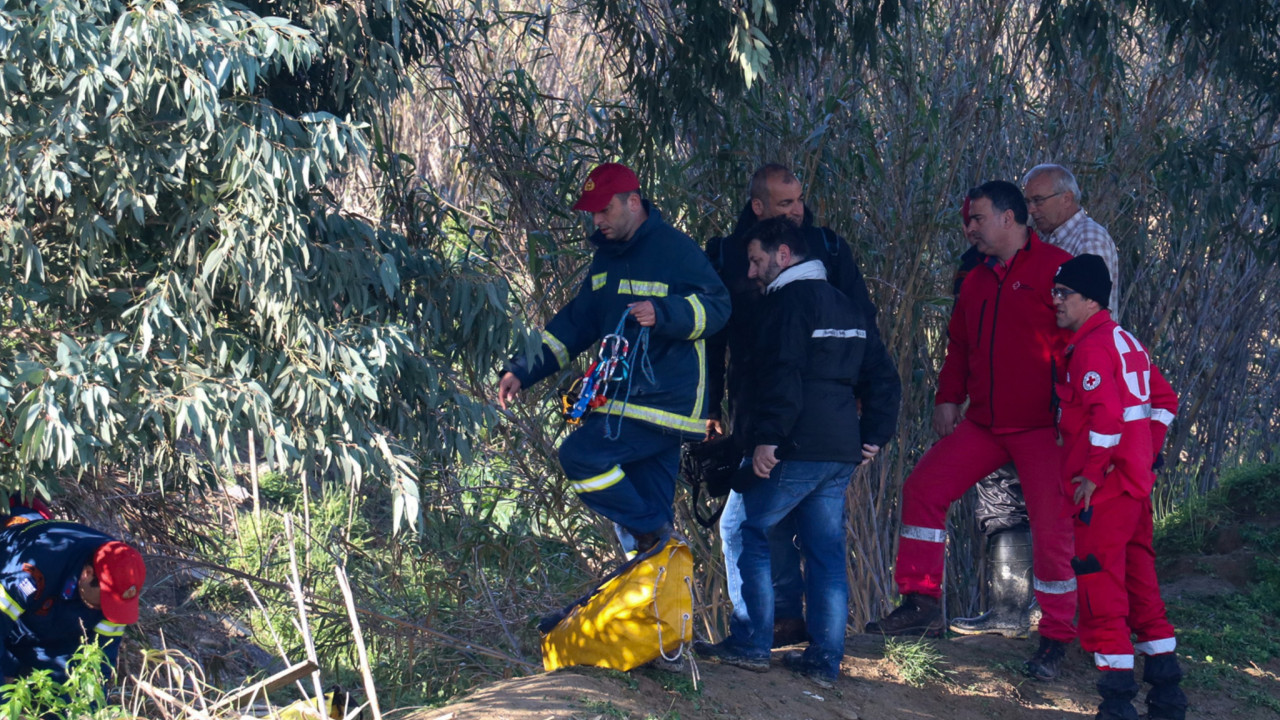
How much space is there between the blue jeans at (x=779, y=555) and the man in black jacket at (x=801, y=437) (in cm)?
7

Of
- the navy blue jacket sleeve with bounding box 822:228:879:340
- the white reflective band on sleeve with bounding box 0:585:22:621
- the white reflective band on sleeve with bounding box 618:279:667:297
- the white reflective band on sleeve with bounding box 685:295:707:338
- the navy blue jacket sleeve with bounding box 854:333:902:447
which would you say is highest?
the navy blue jacket sleeve with bounding box 822:228:879:340

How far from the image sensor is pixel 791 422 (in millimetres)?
3881

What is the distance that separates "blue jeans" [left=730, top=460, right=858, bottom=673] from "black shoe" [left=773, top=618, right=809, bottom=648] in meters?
0.30

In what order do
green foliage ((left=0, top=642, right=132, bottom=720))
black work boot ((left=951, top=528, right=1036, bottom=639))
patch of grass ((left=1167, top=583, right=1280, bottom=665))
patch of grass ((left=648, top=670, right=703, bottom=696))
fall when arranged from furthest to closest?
patch of grass ((left=1167, top=583, right=1280, bottom=665))
black work boot ((left=951, top=528, right=1036, bottom=639))
patch of grass ((left=648, top=670, right=703, bottom=696))
green foliage ((left=0, top=642, right=132, bottom=720))

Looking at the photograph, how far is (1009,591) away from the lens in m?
4.92

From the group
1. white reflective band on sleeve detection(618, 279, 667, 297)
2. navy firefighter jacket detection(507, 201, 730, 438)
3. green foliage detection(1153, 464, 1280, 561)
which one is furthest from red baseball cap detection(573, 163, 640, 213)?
green foliage detection(1153, 464, 1280, 561)

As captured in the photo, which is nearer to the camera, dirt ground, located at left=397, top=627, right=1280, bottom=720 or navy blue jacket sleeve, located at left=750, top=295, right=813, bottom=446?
dirt ground, located at left=397, top=627, right=1280, bottom=720

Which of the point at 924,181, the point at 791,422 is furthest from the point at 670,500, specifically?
the point at 924,181

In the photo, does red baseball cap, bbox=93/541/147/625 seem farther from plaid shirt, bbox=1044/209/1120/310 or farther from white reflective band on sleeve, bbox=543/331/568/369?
plaid shirt, bbox=1044/209/1120/310

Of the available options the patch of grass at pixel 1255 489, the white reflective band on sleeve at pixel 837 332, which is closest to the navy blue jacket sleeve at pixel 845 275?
the white reflective band on sleeve at pixel 837 332

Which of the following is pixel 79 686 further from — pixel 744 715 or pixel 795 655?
pixel 795 655

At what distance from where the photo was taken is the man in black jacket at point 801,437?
3938mm

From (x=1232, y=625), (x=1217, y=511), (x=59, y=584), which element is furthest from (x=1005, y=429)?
(x=59, y=584)

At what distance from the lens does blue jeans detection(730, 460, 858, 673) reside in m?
4.03
